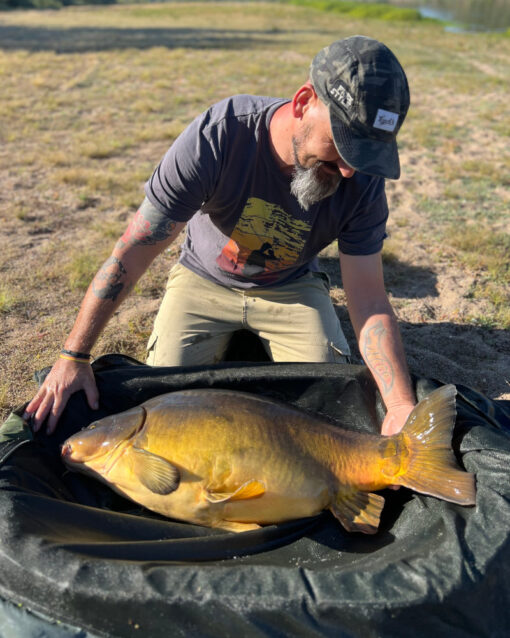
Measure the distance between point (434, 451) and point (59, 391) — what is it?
5.17 ft

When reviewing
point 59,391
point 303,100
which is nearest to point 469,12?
point 303,100

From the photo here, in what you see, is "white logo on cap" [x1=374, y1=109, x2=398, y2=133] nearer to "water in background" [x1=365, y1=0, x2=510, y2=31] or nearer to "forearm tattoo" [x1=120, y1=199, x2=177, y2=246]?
"forearm tattoo" [x1=120, y1=199, x2=177, y2=246]

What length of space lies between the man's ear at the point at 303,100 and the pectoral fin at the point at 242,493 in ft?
5.07

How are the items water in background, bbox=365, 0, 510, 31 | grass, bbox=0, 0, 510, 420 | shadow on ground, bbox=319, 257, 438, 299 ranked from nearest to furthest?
grass, bbox=0, 0, 510, 420
shadow on ground, bbox=319, 257, 438, 299
water in background, bbox=365, 0, 510, 31

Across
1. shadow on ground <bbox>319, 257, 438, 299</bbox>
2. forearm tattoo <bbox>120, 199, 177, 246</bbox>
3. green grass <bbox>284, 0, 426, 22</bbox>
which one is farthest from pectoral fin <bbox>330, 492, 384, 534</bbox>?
green grass <bbox>284, 0, 426, 22</bbox>

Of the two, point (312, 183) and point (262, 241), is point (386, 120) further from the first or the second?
point (262, 241)

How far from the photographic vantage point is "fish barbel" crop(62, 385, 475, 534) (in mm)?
2172

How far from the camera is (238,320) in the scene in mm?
3336

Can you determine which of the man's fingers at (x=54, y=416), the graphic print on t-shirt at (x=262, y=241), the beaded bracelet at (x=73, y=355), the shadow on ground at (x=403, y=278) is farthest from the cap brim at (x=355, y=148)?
the shadow on ground at (x=403, y=278)

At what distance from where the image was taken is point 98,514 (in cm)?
214

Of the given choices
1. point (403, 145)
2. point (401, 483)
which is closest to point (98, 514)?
point (401, 483)

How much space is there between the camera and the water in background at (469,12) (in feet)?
98.2

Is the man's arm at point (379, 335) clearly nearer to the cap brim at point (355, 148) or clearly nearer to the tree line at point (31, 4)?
the cap brim at point (355, 148)

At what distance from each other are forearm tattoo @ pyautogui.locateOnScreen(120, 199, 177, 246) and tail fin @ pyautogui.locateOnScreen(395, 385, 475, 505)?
140 cm
